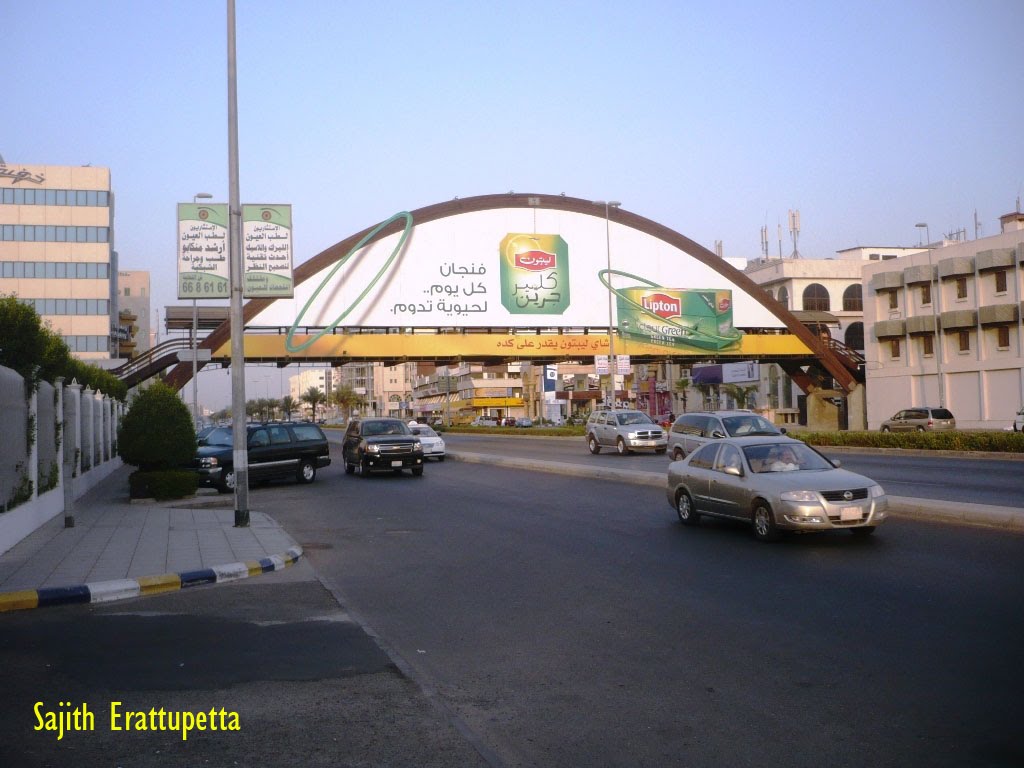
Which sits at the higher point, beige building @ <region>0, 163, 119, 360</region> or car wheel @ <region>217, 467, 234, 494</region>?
beige building @ <region>0, 163, 119, 360</region>

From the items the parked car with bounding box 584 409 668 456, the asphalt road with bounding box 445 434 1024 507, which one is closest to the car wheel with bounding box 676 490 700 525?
the asphalt road with bounding box 445 434 1024 507

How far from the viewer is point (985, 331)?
2250 inches

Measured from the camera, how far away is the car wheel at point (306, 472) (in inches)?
1144

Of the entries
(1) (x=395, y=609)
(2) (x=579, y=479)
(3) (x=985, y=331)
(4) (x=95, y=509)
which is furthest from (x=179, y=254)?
(3) (x=985, y=331)

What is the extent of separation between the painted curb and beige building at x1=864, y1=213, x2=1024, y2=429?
5239cm

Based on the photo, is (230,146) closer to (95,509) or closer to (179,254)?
(179,254)

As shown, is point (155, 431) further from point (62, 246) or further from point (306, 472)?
point (62, 246)

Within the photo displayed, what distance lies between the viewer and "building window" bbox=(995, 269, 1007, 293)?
5588 cm

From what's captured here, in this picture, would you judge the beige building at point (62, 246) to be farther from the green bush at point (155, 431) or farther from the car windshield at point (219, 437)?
the green bush at point (155, 431)

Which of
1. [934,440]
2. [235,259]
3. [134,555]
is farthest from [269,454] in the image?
[934,440]

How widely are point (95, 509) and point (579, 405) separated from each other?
98.6 metres

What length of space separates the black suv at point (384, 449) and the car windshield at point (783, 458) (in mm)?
17228

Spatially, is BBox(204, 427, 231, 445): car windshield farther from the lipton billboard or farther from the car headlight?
the lipton billboard

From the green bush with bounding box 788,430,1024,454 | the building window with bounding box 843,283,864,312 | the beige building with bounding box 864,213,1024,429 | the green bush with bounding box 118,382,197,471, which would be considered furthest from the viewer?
the building window with bounding box 843,283,864,312
